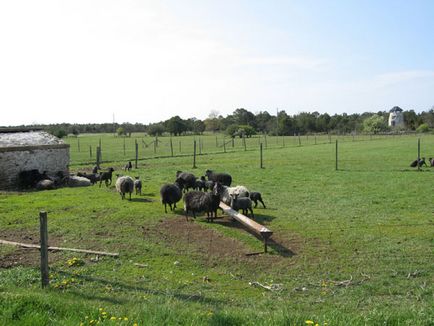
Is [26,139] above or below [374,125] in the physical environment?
below

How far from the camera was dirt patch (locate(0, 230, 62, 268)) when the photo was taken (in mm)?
10250

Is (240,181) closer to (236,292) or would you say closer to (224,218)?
(224,218)

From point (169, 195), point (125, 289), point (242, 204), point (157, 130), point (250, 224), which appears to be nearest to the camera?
point (125, 289)

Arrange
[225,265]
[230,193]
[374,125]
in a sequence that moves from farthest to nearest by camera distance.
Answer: [374,125] < [230,193] < [225,265]

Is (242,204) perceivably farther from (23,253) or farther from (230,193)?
(23,253)

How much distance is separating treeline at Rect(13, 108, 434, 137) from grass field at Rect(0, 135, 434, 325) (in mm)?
79677

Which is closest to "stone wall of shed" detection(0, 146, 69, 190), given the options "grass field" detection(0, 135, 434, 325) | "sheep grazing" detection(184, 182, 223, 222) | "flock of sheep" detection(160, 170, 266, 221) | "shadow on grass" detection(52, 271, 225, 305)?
"grass field" detection(0, 135, 434, 325)

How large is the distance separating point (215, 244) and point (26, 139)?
17671mm

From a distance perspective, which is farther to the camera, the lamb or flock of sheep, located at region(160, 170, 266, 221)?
the lamb

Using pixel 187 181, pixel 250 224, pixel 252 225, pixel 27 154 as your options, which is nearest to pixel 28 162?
pixel 27 154

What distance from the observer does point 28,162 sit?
79.5ft

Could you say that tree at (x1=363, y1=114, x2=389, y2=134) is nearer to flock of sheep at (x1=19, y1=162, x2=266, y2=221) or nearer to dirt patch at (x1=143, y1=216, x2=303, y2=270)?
flock of sheep at (x1=19, y1=162, x2=266, y2=221)

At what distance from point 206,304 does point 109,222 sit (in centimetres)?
698

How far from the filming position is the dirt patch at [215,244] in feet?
34.8
